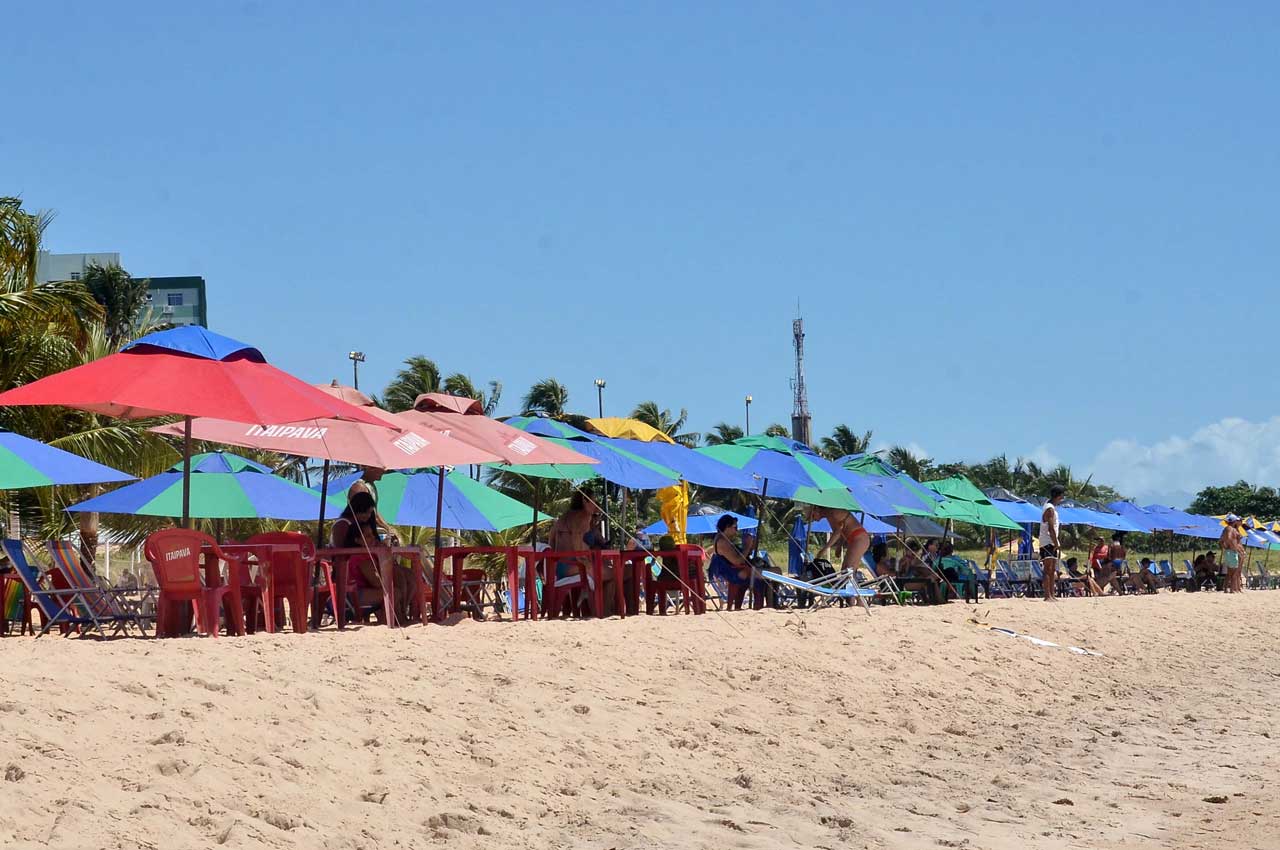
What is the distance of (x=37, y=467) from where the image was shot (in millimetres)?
10828

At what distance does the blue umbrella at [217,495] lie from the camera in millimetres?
12828

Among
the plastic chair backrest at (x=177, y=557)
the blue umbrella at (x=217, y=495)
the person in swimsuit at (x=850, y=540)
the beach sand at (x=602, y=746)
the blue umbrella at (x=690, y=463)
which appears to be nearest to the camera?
the beach sand at (x=602, y=746)

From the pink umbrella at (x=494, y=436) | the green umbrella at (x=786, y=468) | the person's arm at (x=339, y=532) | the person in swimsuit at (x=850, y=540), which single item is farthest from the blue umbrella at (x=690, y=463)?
the person's arm at (x=339, y=532)

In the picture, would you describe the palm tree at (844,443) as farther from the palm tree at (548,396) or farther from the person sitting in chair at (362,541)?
the person sitting in chair at (362,541)

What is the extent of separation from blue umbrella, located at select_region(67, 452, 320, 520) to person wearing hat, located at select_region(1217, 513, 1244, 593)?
58.5ft

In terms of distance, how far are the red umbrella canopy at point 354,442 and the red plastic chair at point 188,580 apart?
1541 millimetres

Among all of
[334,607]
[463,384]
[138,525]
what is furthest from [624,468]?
[463,384]

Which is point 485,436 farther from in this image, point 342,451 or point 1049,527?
point 1049,527

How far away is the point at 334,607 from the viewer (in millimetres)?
10273

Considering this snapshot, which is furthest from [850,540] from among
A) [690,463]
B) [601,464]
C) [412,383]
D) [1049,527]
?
[412,383]

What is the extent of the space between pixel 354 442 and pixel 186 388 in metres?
2.18

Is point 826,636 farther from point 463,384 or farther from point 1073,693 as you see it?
point 463,384

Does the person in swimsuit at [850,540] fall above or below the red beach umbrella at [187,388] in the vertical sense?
below

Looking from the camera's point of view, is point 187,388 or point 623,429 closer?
point 187,388
